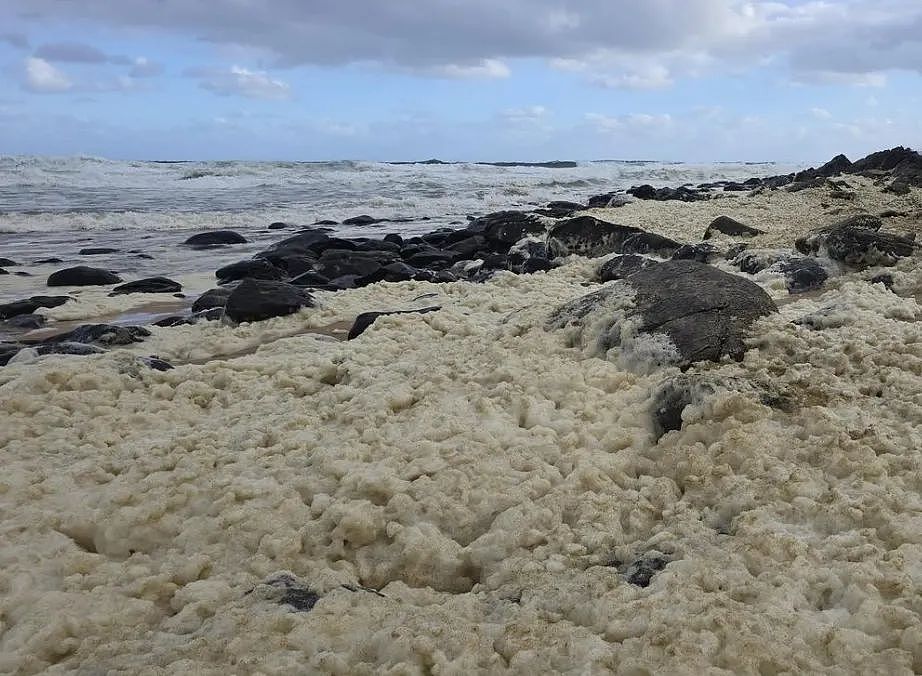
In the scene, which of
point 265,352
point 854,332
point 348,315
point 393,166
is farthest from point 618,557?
point 393,166

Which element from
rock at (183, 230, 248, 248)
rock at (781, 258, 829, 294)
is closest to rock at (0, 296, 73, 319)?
rock at (183, 230, 248, 248)

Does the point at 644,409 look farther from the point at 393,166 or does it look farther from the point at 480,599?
the point at 393,166

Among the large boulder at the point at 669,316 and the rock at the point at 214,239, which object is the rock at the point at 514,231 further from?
the large boulder at the point at 669,316

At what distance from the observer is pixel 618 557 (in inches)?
97.2

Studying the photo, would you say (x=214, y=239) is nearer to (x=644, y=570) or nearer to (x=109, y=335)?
(x=109, y=335)

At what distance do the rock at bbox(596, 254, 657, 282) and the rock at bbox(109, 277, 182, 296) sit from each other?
220 inches

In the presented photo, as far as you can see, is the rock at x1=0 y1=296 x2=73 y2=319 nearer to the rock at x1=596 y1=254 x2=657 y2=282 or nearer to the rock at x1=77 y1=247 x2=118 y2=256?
the rock at x1=77 y1=247 x2=118 y2=256

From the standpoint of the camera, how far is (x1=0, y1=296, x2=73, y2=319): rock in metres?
8.48

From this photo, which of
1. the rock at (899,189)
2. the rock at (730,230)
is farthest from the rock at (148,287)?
the rock at (899,189)

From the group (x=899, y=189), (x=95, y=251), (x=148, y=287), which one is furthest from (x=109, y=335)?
(x=899, y=189)

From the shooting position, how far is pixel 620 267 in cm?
822

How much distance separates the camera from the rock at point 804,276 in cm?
687

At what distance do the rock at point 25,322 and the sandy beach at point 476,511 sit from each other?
12.7ft

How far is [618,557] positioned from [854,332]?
7.47 ft
